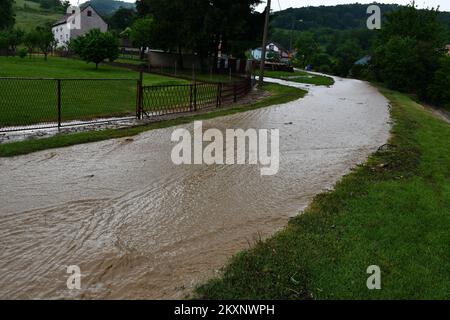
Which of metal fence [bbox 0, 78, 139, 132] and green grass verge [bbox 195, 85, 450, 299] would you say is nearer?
green grass verge [bbox 195, 85, 450, 299]

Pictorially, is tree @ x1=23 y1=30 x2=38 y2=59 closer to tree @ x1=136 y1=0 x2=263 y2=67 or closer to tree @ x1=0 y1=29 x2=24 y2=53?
tree @ x1=0 y1=29 x2=24 y2=53

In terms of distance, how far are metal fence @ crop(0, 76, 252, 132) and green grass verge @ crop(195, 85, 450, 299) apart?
845cm

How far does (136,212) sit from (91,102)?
12135 mm

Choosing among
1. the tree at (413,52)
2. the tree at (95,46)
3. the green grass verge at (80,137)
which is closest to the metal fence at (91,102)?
the green grass verge at (80,137)

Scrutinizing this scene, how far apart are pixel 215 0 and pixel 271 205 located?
38650 mm

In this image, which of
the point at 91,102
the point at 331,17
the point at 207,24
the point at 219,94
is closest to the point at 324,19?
the point at 331,17

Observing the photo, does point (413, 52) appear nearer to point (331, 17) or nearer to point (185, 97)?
point (185, 97)

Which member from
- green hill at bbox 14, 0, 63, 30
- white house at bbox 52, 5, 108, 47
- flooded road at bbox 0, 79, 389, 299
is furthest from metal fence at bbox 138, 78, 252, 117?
green hill at bbox 14, 0, 63, 30

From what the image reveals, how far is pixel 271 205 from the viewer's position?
7.23 metres

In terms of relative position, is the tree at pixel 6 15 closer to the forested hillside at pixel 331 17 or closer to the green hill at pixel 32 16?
the green hill at pixel 32 16

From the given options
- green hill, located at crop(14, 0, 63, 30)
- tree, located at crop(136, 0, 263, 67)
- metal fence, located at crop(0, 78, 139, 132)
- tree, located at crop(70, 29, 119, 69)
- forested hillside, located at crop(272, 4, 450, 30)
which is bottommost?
metal fence, located at crop(0, 78, 139, 132)

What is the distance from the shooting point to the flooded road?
15.5ft

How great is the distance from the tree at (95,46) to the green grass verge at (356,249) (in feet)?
121
